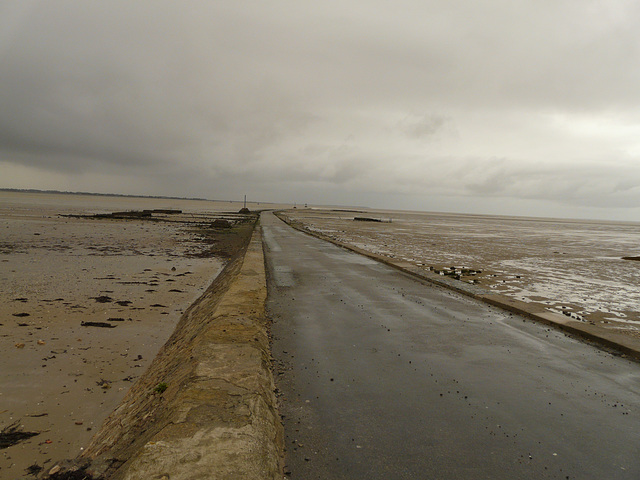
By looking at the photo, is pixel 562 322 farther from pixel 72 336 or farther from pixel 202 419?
pixel 72 336

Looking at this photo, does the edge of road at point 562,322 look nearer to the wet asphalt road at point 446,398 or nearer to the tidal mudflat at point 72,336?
the wet asphalt road at point 446,398

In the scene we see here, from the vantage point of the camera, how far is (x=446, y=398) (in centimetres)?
477

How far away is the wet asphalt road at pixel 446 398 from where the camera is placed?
3.52 meters

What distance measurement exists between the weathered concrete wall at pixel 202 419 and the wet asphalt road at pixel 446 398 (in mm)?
320

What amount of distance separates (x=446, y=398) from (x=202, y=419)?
9.66 ft

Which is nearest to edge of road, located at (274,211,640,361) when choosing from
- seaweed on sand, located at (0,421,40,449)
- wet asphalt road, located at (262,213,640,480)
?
wet asphalt road, located at (262,213,640,480)

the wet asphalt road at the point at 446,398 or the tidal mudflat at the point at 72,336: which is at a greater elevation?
the wet asphalt road at the point at 446,398

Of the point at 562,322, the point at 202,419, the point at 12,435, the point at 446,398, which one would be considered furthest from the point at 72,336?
the point at 562,322

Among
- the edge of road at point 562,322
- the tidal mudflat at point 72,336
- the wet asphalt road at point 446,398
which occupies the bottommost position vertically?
the tidal mudflat at point 72,336

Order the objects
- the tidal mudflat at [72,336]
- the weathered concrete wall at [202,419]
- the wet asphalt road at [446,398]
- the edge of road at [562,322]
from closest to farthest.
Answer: the weathered concrete wall at [202,419] → the wet asphalt road at [446,398] → the tidal mudflat at [72,336] → the edge of road at [562,322]

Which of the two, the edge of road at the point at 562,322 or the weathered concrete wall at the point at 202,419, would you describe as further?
the edge of road at the point at 562,322

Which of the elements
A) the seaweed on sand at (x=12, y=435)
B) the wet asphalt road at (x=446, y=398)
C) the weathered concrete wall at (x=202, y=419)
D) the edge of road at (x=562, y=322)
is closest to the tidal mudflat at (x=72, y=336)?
the seaweed on sand at (x=12, y=435)

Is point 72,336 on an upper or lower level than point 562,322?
lower

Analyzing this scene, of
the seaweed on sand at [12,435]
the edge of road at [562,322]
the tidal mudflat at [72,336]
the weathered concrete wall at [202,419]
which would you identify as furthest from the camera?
the edge of road at [562,322]
